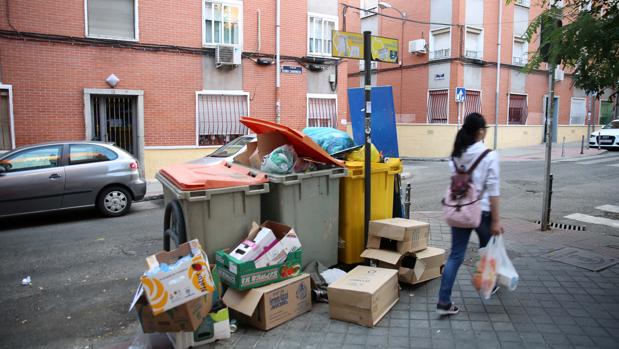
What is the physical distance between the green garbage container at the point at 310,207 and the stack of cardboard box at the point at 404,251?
411 mm

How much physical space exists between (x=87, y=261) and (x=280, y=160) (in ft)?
10.8

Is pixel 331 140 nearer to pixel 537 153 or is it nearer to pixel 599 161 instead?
pixel 599 161

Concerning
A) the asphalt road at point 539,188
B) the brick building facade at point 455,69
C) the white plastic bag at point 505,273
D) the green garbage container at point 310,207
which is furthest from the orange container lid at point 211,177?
the brick building facade at point 455,69

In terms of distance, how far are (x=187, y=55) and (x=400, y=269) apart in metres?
11.5

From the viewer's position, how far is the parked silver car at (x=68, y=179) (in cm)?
824

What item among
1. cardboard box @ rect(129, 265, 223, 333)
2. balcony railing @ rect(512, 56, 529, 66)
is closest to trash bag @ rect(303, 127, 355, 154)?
cardboard box @ rect(129, 265, 223, 333)

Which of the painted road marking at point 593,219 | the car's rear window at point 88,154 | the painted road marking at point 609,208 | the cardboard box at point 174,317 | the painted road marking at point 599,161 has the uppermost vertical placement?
the car's rear window at point 88,154

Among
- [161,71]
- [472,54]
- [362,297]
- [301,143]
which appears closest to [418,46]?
[472,54]

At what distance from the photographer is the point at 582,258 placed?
5758 mm

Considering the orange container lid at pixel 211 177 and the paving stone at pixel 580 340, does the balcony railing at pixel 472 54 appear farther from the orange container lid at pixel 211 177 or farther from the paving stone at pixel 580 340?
the paving stone at pixel 580 340

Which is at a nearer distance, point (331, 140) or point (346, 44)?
point (346, 44)

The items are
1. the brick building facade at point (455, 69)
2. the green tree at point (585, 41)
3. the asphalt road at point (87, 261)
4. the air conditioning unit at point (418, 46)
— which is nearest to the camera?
the asphalt road at point (87, 261)

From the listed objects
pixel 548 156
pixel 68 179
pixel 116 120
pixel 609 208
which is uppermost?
pixel 116 120

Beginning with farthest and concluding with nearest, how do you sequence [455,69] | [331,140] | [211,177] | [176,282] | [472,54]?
[472,54] < [455,69] < [331,140] < [211,177] < [176,282]
